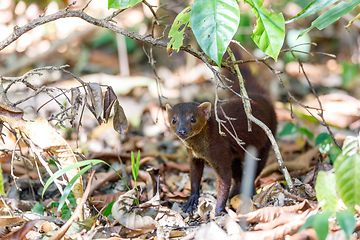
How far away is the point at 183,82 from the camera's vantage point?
8.40m

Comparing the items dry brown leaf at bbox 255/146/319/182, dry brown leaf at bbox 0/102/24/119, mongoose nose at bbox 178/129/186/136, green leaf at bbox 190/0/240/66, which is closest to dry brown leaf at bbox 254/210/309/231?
green leaf at bbox 190/0/240/66

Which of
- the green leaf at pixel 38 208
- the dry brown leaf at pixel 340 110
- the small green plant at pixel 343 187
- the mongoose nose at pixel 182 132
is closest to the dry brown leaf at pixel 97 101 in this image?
the mongoose nose at pixel 182 132

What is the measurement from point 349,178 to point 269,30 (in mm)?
1096

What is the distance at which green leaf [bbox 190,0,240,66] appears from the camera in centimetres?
270

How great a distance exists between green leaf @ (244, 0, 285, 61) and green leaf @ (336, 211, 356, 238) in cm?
110

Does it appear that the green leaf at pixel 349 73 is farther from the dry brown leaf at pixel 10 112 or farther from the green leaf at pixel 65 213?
the dry brown leaf at pixel 10 112

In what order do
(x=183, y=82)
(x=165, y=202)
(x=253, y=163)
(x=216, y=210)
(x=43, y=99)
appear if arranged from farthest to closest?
(x=183, y=82) < (x=43, y=99) < (x=253, y=163) < (x=165, y=202) < (x=216, y=210)

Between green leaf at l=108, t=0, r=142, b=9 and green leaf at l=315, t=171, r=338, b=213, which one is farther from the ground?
green leaf at l=108, t=0, r=142, b=9

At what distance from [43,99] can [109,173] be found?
302cm

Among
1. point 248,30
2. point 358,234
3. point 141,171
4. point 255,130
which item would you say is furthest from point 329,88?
point 358,234

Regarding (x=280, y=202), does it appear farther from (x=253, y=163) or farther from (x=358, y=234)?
(x=253, y=163)

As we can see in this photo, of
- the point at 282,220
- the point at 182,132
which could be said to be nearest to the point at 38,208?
the point at 182,132

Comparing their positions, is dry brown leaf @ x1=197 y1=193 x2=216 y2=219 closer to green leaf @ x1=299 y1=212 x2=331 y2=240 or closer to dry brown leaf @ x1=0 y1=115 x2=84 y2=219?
dry brown leaf @ x1=0 y1=115 x2=84 y2=219

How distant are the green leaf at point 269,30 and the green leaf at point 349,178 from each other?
83 centimetres
